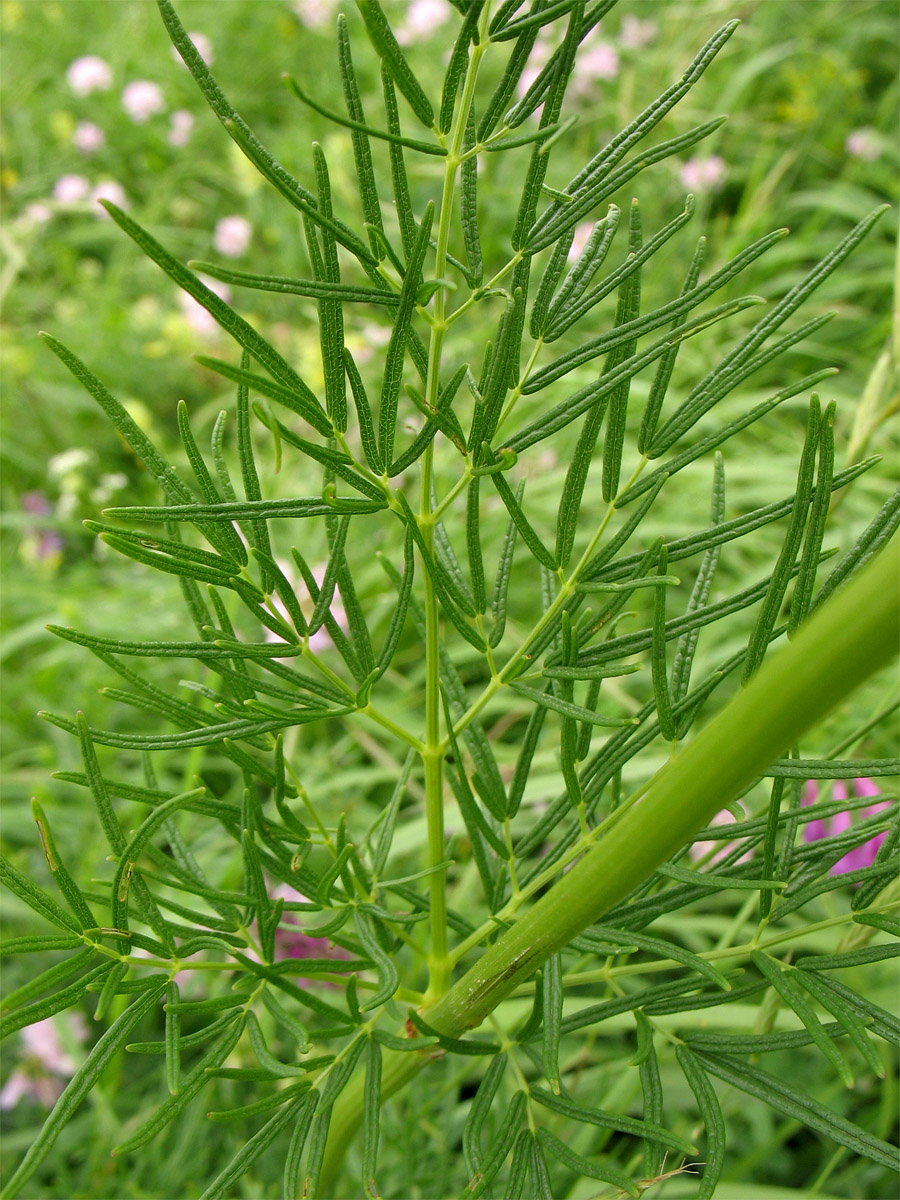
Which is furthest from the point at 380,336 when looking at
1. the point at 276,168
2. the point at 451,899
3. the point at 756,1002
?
the point at 276,168

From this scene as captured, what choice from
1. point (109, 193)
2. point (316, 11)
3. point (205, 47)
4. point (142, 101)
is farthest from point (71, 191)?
point (316, 11)

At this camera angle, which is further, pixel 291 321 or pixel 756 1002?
pixel 291 321

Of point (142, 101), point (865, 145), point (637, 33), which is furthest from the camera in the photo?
point (142, 101)

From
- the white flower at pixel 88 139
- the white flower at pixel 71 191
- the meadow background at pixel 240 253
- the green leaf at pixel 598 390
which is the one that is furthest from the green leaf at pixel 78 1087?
the white flower at pixel 88 139

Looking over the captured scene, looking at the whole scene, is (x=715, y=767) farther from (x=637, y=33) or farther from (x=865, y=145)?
(x=637, y=33)

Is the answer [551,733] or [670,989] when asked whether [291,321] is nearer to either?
[551,733]

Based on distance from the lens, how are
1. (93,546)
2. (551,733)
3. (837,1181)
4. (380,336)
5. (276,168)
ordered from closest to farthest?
(276,168), (837,1181), (551,733), (380,336), (93,546)
